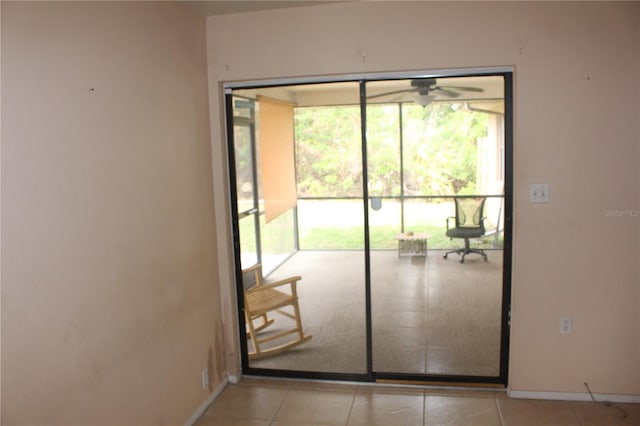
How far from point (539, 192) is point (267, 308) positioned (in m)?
1.93

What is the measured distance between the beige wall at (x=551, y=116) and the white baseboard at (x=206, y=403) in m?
1.90

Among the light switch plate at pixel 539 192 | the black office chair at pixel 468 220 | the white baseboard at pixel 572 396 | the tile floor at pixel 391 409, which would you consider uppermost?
the light switch plate at pixel 539 192

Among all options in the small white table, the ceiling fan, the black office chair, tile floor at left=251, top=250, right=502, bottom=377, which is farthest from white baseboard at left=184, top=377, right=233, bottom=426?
the ceiling fan

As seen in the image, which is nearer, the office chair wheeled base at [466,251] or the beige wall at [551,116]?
the beige wall at [551,116]

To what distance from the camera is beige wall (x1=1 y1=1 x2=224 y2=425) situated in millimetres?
1838

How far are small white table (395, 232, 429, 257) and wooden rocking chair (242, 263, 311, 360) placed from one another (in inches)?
29.8

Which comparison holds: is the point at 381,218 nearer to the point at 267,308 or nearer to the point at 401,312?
the point at 401,312

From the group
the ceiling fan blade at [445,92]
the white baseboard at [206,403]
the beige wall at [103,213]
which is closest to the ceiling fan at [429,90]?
the ceiling fan blade at [445,92]

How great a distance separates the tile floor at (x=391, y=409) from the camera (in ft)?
10.00

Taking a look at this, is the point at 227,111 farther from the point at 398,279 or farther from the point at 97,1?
the point at 398,279

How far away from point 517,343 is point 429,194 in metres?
1.08

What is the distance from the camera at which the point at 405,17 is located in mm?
3086

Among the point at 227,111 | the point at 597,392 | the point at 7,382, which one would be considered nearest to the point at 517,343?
the point at 597,392

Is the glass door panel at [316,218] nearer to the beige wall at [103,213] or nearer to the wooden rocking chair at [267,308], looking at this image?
the wooden rocking chair at [267,308]
